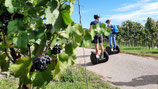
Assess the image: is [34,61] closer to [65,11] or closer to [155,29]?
[65,11]

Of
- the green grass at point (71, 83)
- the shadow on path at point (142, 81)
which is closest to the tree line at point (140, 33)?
the shadow on path at point (142, 81)

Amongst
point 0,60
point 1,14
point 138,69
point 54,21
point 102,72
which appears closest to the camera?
point 54,21

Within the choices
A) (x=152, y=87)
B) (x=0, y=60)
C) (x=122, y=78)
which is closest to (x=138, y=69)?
(x=122, y=78)

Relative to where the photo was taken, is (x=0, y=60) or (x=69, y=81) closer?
(x=0, y=60)

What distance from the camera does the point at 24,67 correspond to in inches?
43.7

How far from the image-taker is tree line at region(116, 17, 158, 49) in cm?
2380

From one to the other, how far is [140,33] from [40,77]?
2993 cm

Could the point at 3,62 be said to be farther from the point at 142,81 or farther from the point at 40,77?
the point at 142,81

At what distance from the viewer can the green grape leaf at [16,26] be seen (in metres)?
1.06

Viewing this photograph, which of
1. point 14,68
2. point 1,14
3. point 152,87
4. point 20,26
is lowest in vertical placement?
point 152,87

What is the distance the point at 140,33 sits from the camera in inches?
1142

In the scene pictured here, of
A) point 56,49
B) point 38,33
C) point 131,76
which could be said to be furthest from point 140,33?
point 38,33

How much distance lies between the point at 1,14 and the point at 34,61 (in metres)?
0.42

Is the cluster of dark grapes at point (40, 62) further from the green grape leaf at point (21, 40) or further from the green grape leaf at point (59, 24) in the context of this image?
the green grape leaf at point (59, 24)
